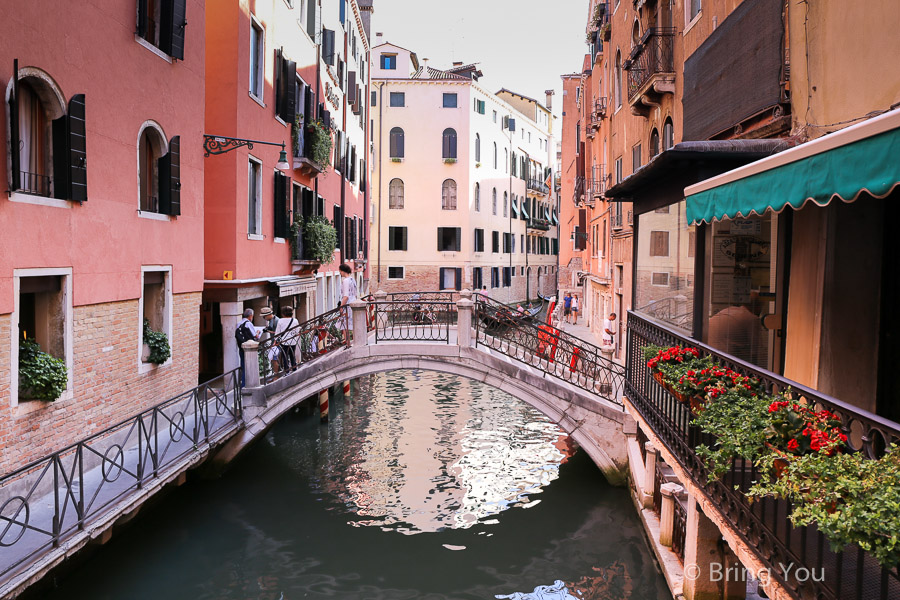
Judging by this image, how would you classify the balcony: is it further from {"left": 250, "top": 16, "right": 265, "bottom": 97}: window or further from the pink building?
the pink building

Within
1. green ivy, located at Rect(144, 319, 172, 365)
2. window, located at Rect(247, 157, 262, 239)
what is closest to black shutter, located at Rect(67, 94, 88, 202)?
green ivy, located at Rect(144, 319, 172, 365)

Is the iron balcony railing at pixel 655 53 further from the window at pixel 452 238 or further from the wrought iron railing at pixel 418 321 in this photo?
the window at pixel 452 238

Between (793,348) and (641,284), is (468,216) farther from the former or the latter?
(793,348)

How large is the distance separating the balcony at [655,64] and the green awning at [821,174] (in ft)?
23.9

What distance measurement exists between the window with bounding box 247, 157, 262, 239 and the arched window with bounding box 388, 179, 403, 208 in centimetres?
2429

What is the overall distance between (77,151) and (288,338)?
18.1 feet

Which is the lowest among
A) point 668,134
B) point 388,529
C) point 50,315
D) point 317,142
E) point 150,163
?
point 388,529

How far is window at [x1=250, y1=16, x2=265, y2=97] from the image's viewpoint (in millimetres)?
13805

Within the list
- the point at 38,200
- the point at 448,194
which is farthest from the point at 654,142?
the point at 448,194

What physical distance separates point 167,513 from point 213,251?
440cm

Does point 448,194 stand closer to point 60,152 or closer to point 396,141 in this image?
point 396,141

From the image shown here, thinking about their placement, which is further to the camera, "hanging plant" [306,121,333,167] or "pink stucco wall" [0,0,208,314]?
"hanging plant" [306,121,333,167]

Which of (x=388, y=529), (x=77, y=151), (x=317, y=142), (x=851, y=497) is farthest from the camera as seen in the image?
(x=317, y=142)

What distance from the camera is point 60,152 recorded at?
796 centimetres
